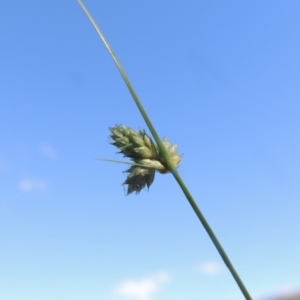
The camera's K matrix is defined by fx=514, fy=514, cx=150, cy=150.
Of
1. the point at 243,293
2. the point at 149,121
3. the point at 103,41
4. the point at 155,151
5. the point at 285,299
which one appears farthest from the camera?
the point at 285,299

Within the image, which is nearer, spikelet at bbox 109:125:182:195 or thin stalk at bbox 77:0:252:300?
thin stalk at bbox 77:0:252:300

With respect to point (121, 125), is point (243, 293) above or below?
below

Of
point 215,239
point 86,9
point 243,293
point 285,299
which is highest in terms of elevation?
point 285,299

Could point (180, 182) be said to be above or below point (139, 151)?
below

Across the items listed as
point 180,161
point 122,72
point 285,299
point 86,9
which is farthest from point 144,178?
point 285,299

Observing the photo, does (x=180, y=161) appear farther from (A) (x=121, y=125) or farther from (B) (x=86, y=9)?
(B) (x=86, y=9)

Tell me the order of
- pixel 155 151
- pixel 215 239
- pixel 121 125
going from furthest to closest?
pixel 121 125
pixel 155 151
pixel 215 239

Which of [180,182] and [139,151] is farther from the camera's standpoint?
[139,151]

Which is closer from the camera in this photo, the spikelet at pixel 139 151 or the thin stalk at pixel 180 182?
the thin stalk at pixel 180 182

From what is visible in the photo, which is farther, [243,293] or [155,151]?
[155,151]
